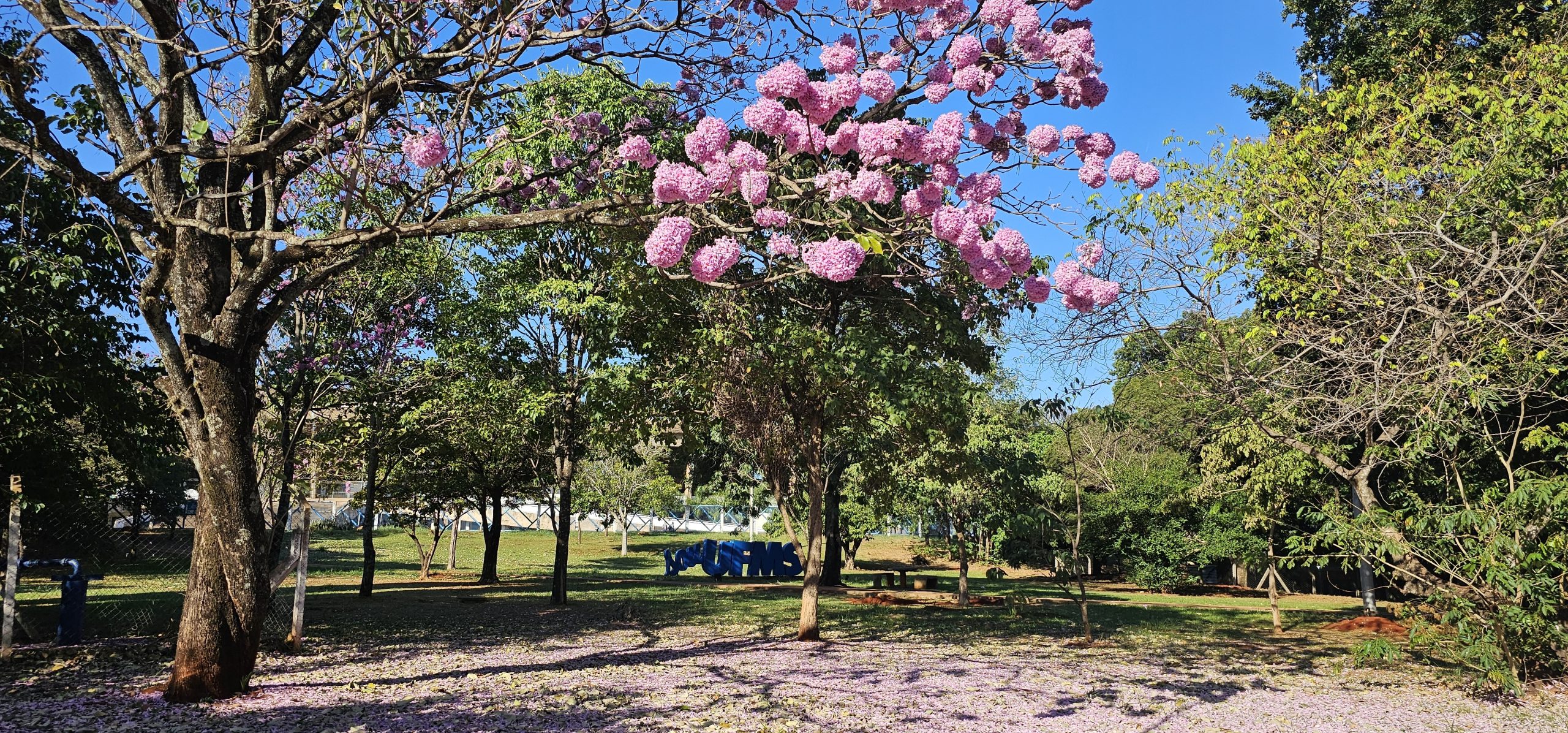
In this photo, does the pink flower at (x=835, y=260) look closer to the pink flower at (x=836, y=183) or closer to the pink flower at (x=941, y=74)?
the pink flower at (x=836, y=183)

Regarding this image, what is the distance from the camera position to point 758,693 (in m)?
8.23

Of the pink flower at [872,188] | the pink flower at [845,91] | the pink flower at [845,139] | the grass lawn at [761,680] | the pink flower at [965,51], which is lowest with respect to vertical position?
the grass lawn at [761,680]

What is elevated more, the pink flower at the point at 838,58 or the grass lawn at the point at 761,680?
the pink flower at the point at 838,58

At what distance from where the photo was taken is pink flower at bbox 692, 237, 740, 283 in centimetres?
507

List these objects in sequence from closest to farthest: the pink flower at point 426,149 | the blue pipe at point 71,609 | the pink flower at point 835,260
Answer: the pink flower at point 835,260 → the pink flower at point 426,149 → the blue pipe at point 71,609

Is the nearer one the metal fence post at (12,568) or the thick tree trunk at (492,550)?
the metal fence post at (12,568)

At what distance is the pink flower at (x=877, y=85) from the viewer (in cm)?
527

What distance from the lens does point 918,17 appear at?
6.68 metres

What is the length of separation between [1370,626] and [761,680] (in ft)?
41.1

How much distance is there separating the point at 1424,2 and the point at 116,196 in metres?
20.3

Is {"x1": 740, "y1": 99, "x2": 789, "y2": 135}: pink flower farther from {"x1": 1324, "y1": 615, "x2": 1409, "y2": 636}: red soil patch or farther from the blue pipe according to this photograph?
{"x1": 1324, "y1": 615, "x2": 1409, "y2": 636}: red soil patch

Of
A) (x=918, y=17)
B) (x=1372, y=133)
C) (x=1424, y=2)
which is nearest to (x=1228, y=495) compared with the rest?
(x=1424, y=2)

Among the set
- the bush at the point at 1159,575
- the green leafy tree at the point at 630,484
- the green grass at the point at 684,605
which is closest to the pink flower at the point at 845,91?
the green grass at the point at 684,605

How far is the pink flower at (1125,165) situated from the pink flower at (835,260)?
2.39m
